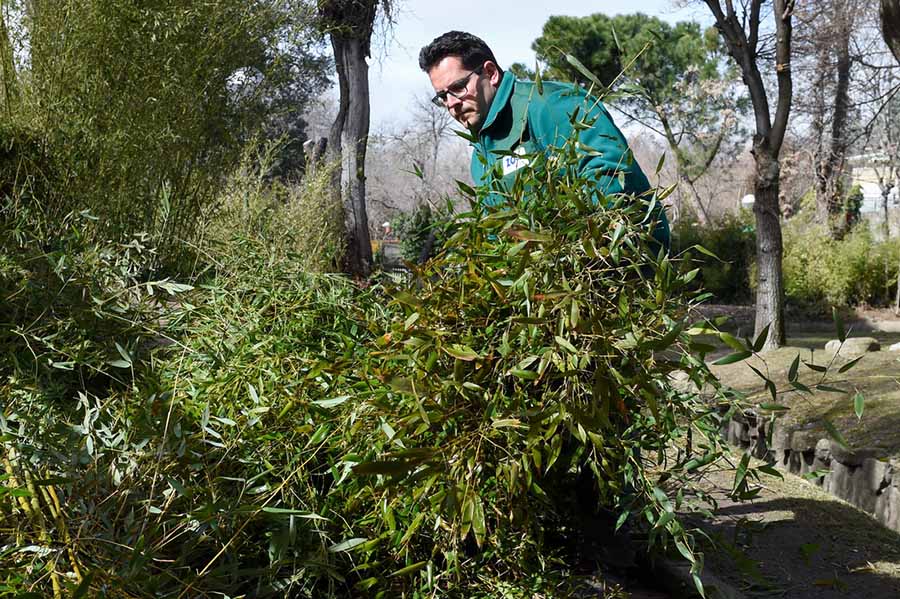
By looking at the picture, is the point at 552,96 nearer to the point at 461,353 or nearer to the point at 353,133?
the point at 461,353

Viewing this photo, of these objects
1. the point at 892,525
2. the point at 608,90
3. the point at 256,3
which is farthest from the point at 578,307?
the point at 892,525

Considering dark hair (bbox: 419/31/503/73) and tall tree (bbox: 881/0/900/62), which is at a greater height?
tall tree (bbox: 881/0/900/62)

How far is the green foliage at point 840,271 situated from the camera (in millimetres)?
14430

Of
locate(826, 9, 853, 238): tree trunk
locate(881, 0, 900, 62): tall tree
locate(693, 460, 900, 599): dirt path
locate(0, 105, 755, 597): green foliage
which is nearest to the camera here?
locate(0, 105, 755, 597): green foliage

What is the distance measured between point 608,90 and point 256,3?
2315 mm

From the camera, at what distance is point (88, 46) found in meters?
3.08

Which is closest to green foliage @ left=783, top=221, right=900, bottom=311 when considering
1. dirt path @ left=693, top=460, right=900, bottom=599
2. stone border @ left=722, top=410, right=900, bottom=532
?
stone border @ left=722, top=410, right=900, bottom=532

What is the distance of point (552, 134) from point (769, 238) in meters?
7.82

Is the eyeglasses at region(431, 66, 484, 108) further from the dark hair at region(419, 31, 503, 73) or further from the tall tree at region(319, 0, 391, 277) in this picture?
the tall tree at region(319, 0, 391, 277)

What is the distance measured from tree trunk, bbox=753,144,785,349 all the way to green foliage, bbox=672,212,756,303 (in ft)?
22.3

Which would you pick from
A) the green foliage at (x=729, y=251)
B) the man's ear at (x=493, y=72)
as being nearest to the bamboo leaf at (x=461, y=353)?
the man's ear at (x=493, y=72)

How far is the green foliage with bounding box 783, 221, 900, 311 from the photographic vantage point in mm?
14430

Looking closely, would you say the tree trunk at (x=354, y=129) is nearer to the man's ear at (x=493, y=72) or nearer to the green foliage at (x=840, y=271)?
the man's ear at (x=493, y=72)

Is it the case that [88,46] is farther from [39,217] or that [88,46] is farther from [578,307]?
[578,307]
